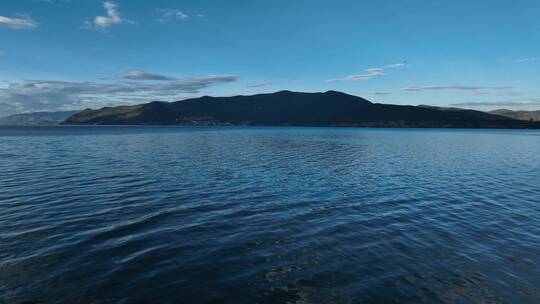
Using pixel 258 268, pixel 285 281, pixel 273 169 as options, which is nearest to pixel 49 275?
pixel 258 268

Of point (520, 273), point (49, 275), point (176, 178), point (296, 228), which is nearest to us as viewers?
point (49, 275)

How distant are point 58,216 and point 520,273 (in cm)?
2875

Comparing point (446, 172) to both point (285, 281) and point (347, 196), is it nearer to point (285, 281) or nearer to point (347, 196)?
point (347, 196)

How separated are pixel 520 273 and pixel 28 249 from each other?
25.2 metres

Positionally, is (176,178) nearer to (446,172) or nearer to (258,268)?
(258,268)

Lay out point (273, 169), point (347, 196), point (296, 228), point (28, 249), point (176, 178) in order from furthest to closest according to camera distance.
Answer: point (273, 169), point (176, 178), point (347, 196), point (296, 228), point (28, 249)

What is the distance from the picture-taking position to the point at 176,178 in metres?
41.5

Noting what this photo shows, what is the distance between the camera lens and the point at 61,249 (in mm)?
18188

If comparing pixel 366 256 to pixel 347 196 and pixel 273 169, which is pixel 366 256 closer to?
pixel 347 196

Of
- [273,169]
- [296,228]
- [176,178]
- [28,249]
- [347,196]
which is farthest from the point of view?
[273,169]

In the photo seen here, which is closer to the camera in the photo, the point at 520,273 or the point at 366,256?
the point at 520,273

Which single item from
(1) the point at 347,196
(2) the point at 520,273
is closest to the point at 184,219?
(1) the point at 347,196

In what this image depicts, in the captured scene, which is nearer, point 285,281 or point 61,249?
point 285,281

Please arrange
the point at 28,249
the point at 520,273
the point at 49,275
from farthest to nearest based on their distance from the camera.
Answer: the point at 28,249 → the point at 520,273 → the point at 49,275
